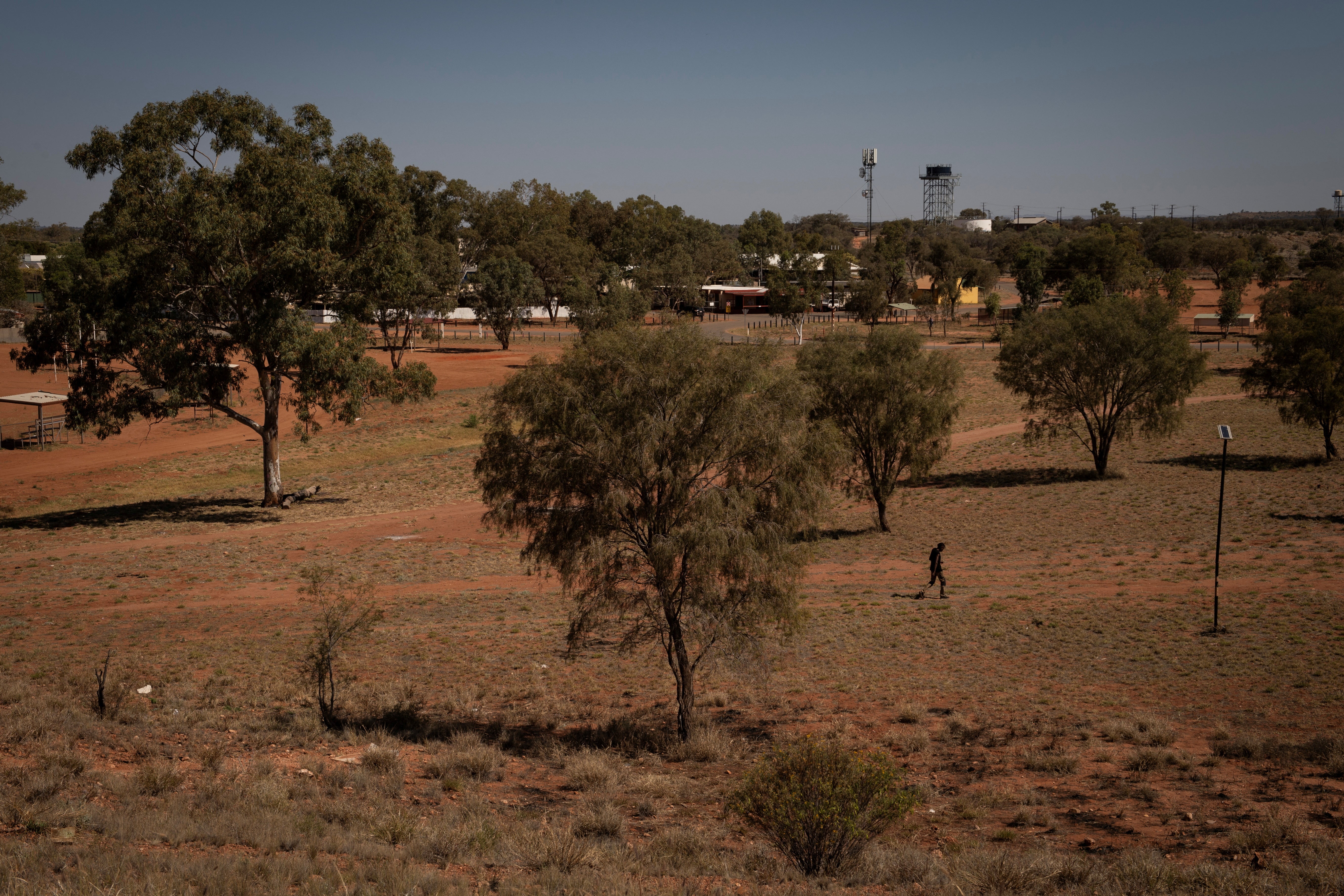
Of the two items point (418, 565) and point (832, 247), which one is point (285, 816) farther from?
point (832, 247)

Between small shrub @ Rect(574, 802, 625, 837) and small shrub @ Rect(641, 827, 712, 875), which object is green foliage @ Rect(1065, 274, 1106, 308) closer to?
small shrub @ Rect(574, 802, 625, 837)

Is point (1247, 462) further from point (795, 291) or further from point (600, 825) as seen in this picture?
point (795, 291)

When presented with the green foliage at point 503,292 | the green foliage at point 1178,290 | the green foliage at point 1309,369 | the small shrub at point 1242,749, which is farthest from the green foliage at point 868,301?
the small shrub at point 1242,749

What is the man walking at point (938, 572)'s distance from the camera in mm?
23516

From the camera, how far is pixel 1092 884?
8938 millimetres

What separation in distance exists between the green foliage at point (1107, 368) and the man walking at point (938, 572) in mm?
17828

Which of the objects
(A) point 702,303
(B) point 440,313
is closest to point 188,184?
(B) point 440,313

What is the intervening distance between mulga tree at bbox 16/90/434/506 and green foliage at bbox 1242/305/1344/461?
3578 centimetres

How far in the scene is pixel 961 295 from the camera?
12456 centimetres

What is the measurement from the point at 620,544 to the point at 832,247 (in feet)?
487

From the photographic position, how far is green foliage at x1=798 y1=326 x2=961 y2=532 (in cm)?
3091

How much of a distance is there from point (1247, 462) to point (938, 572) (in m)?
24.0

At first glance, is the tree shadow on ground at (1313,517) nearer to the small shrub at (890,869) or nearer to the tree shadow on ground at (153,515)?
the small shrub at (890,869)

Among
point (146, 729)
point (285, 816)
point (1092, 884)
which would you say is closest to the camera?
point (1092, 884)
